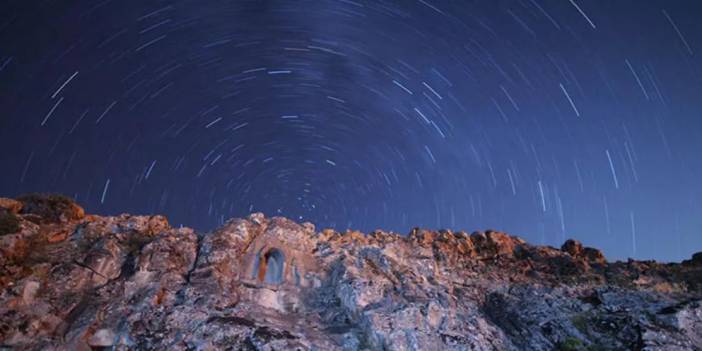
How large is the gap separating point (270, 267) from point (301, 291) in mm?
3271

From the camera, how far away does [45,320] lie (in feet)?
69.1

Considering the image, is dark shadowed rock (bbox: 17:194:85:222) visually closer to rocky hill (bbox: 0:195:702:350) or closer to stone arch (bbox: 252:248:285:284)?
rocky hill (bbox: 0:195:702:350)

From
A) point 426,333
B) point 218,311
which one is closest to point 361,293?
point 426,333

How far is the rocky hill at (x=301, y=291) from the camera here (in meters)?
21.4

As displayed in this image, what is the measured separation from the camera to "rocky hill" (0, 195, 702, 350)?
21422 millimetres

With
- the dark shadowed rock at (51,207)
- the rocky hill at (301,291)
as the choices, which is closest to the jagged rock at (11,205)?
the rocky hill at (301,291)

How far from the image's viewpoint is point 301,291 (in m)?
27.3

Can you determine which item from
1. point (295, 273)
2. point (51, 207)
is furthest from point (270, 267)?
point (51, 207)

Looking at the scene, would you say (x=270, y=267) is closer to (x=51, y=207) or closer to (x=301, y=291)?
(x=301, y=291)

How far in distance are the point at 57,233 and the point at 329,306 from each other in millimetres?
21469

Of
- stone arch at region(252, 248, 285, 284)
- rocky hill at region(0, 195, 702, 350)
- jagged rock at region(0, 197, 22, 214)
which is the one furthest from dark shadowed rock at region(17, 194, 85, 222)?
stone arch at region(252, 248, 285, 284)

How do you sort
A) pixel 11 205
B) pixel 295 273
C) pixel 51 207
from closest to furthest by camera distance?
pixel 295 273 < pixel 11 205 < pixel 51 207

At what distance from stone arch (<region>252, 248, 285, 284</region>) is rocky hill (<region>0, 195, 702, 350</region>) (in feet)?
0.32

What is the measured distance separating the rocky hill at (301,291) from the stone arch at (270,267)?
97mm
